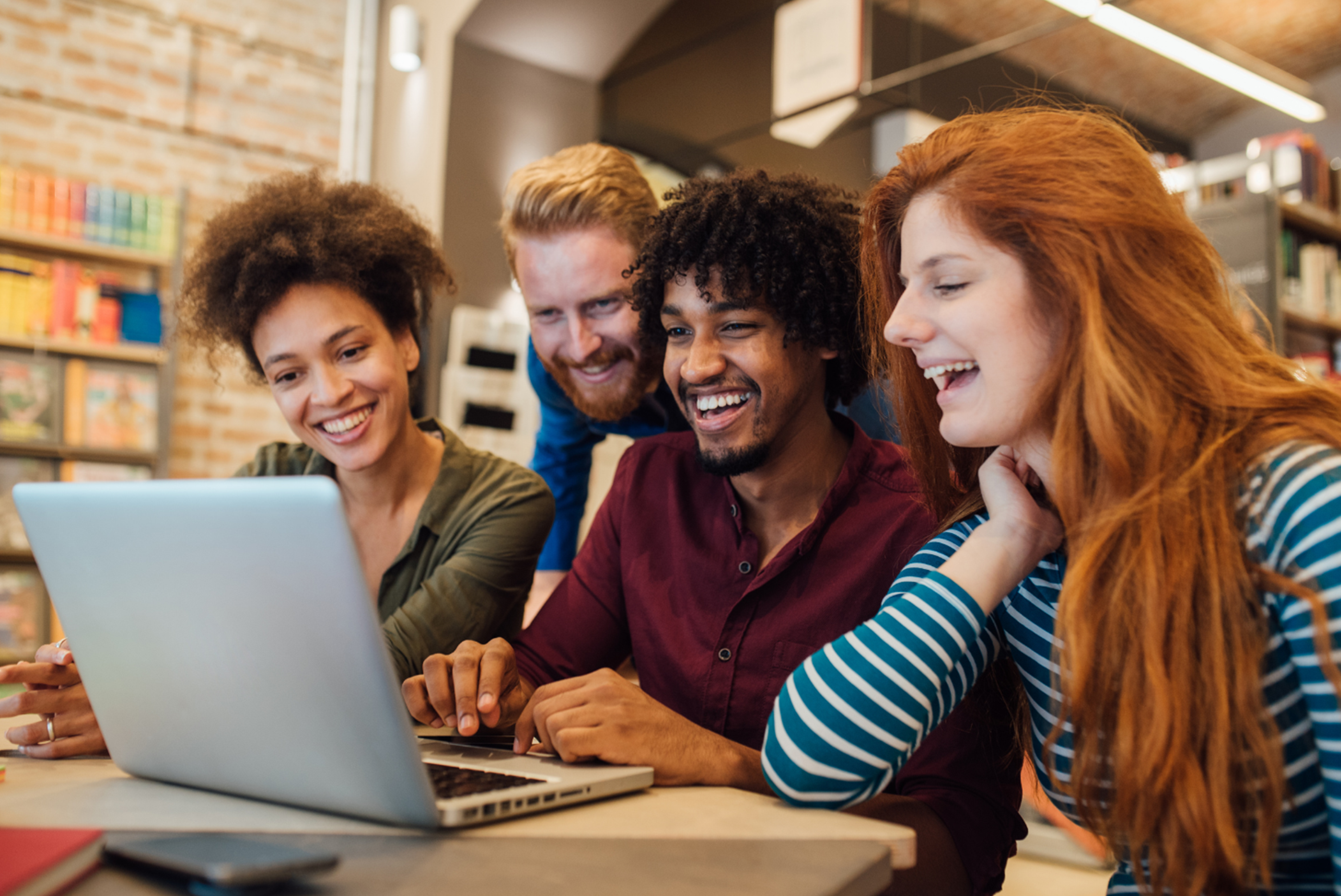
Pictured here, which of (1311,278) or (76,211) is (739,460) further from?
(76,211)

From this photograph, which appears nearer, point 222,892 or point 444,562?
point 222,892

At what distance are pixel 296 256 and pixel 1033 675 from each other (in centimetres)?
134

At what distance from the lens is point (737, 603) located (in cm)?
136

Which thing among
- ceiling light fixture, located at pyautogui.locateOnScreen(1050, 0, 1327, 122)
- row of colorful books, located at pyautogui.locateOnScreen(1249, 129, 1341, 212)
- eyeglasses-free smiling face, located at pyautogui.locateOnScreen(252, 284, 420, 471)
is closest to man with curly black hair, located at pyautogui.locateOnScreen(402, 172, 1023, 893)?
eyeglasses-free smiling face, located at pyautogui.locateOnScreen(252, 284, 420, 471)

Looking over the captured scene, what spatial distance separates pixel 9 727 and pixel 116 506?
0.64 m

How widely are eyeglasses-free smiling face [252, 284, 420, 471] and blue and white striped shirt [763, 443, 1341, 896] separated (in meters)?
0.99

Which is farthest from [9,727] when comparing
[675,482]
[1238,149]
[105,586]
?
[1238,149]

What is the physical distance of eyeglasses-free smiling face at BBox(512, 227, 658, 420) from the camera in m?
1.95

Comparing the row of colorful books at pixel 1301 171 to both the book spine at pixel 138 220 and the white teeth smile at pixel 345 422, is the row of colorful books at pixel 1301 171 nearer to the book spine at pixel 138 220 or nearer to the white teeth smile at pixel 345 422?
the white teeth smile at pixel 345 422

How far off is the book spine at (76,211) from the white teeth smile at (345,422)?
3564 millimetres

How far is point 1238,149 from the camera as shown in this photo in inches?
284

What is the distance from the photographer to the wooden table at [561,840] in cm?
66

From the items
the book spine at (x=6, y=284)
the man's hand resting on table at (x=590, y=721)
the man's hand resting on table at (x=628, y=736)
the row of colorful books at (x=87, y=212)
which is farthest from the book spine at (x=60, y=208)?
the man's hand resting on table at (x=628, y=736)

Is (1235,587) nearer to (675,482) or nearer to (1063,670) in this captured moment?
(1063,670)
